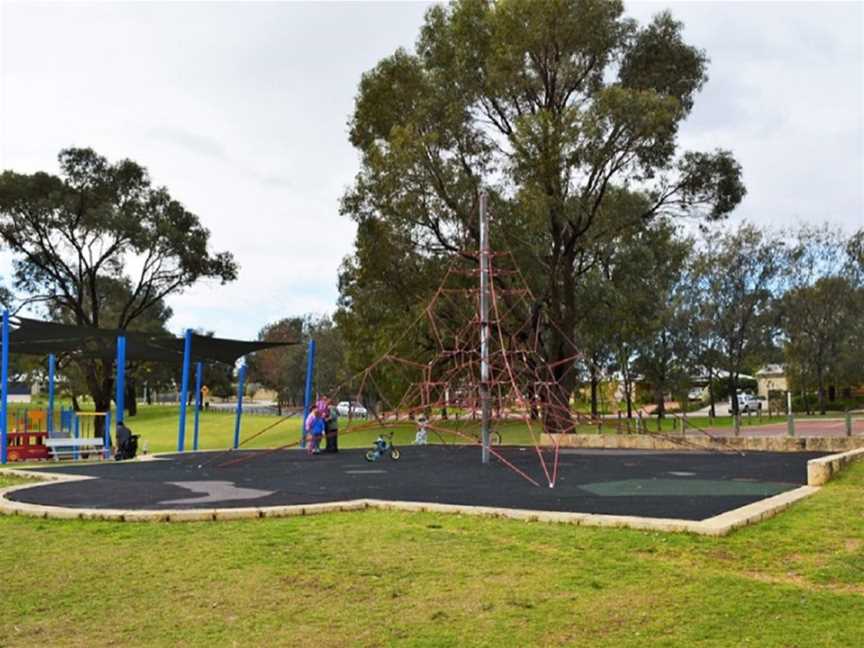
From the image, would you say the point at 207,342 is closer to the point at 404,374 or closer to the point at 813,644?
the point at 404,374

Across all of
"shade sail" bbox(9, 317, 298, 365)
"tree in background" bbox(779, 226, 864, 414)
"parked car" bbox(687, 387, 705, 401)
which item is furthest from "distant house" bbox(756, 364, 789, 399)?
"shade sail" bbox(9, 317, 298, 365)

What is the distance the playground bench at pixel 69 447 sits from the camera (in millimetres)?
21562

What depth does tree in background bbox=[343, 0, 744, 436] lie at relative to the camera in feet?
83.0

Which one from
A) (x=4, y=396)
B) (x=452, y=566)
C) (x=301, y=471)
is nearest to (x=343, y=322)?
(x=4, y=396)

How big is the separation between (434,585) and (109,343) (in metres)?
22.9

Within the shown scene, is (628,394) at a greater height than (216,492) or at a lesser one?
greater

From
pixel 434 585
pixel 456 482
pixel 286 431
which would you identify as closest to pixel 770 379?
pixel 286 431

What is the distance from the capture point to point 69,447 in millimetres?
22672

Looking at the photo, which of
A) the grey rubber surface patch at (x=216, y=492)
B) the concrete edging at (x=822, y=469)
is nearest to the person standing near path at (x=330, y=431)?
the grey rubber surface patch at (x=216, y=492)

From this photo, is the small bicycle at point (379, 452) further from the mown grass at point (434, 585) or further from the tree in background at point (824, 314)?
the tree in background at point (824, 314)

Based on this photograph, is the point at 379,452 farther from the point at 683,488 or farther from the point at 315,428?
the point at 683,488

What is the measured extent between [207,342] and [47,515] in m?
15.5

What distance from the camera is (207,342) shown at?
25.1 metres

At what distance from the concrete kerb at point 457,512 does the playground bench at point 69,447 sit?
1099 centimetres
